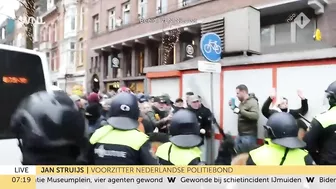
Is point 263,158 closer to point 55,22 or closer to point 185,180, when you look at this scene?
point 185,180

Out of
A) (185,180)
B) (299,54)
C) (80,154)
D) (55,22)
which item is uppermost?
(55,22)

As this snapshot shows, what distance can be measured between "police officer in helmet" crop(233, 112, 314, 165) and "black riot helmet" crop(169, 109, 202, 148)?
441 millimetres

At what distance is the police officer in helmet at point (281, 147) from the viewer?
2.64 metres

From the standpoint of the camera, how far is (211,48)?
6918 millimetres

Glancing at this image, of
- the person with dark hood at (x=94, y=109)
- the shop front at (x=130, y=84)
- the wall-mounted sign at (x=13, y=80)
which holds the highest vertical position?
the shop front at (x=130, y=84)

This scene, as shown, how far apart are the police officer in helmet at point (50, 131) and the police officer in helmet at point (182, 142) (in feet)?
3.06

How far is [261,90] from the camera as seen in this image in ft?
21.7

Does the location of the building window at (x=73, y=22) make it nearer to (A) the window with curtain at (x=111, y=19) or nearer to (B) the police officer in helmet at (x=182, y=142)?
(A) the window with curtain at (x=111, y=19)

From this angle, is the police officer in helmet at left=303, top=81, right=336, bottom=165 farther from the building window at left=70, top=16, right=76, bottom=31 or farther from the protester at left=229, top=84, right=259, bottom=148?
the building window at left=70, top=16, right=76, bottom=31

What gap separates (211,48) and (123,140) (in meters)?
4.25

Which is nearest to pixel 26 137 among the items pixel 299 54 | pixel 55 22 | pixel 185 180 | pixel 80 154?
pixel 80 154

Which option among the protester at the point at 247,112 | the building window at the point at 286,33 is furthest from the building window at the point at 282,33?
the protester at the point at 247,112

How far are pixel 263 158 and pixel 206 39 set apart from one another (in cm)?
450

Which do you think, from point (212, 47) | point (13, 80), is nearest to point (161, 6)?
point (212, 47)
